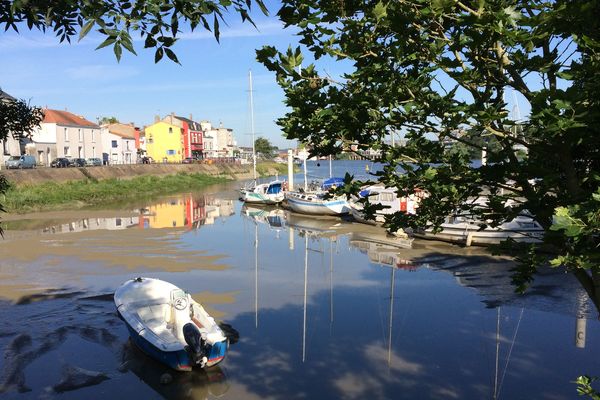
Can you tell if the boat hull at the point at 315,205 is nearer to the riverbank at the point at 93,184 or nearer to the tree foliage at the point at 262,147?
the riverbank at the point at 93,184

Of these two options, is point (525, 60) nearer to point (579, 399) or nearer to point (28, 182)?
point (579, 399)

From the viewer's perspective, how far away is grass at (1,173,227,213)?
40.5 metres

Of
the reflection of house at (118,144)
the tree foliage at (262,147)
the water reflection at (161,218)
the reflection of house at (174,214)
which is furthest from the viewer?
the tree foliage at (262,147)

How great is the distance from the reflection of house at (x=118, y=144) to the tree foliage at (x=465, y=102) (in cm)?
8099

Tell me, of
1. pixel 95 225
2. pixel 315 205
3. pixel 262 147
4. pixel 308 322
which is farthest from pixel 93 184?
pixel 262 147

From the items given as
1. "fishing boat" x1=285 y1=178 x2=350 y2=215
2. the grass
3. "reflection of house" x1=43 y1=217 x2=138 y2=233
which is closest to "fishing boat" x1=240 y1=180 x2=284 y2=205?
"fishing boat" x1=285 y1=178 x2=350 y2=215

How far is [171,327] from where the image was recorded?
1205 cm

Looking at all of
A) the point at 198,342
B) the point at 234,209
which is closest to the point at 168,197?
the point at 234,209

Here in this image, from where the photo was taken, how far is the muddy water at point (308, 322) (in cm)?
1070

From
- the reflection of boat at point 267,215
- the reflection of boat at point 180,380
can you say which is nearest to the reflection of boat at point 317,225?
the reflection of boat at point 267,215

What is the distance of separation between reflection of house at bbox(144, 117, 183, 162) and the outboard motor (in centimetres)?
9530

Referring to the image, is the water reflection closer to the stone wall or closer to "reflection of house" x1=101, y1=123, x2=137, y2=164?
the stone wall

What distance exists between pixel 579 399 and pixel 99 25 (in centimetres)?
1079

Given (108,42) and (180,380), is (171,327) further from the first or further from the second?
(108,42)
